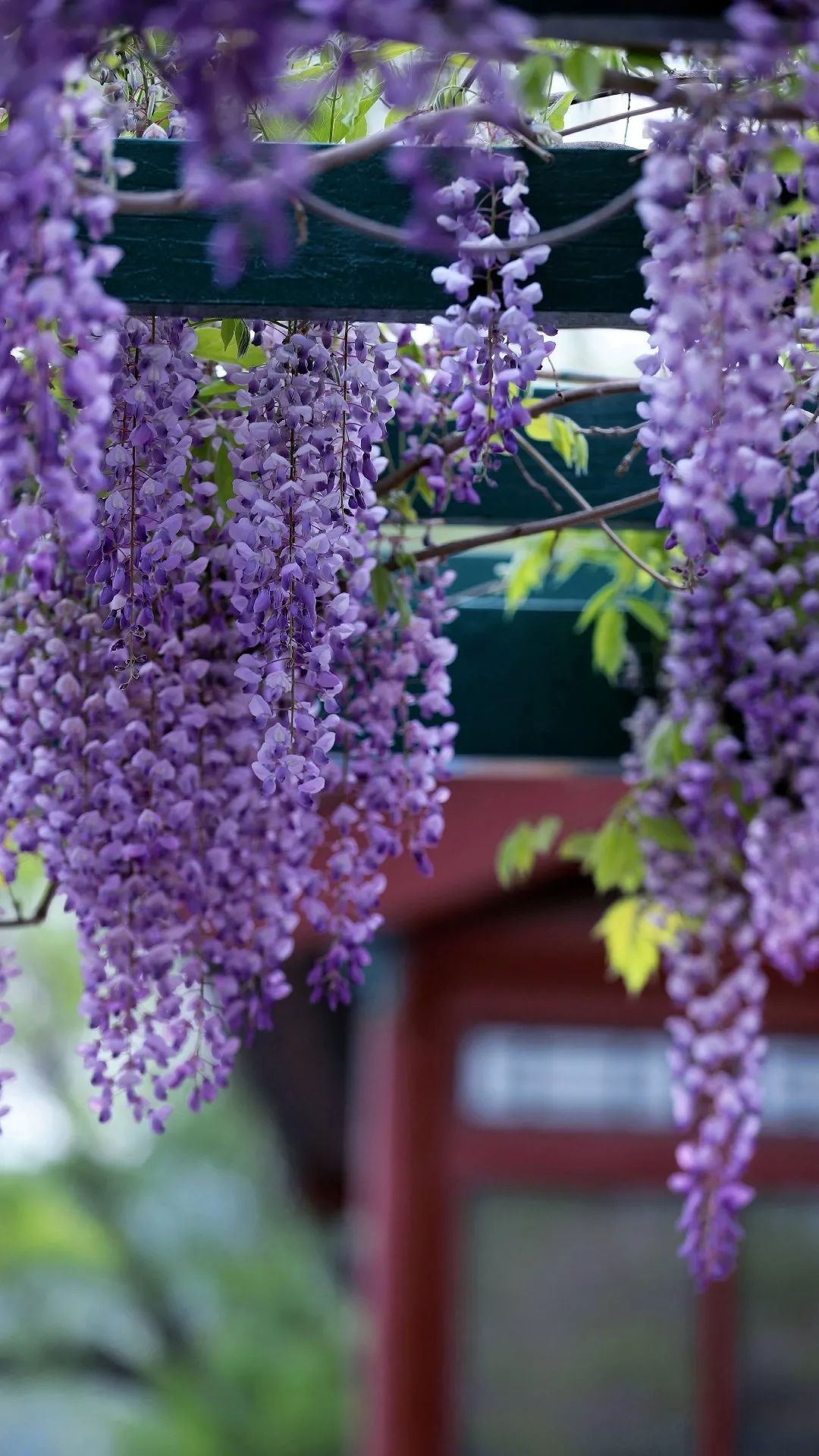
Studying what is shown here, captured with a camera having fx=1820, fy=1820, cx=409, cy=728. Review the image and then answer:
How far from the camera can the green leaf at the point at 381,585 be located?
1893 mm

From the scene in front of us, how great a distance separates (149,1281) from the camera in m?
10.9

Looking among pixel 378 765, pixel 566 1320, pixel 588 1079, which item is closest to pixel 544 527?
pixel 378 765

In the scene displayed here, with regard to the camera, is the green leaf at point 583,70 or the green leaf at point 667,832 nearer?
the green leaf at point 583,70

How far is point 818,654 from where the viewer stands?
92.0 inches

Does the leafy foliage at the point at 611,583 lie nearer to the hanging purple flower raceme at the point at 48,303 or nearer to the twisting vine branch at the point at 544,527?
the twisting vine branch at the point at 544,527

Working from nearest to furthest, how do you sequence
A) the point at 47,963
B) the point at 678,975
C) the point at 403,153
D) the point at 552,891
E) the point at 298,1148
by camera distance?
the point at 403,153
the point at 678,975
the point at 552,891
the point at 298,1148
the point at 47,963

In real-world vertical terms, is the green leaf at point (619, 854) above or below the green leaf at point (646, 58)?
below

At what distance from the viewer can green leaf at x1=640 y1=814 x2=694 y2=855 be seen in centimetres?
252

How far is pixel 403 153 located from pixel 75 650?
2.73 feet

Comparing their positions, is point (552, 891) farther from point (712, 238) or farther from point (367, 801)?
point (712, 238)

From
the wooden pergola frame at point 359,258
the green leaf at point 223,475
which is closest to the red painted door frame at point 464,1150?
the green leaf at point 223,475

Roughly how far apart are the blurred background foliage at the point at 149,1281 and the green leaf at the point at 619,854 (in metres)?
5.26

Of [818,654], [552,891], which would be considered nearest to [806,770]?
[818,654]

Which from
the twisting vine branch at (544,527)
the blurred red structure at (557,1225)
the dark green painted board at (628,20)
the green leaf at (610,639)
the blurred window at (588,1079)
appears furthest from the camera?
the blurred window at (588,1079)
